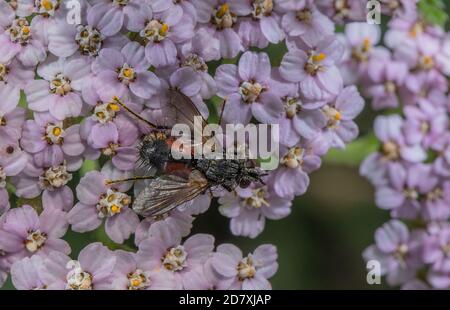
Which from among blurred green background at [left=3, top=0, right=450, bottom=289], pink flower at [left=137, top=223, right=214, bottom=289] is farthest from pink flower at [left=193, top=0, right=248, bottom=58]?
blurred green background at [left=3, top=0, right=450, bottom=289]

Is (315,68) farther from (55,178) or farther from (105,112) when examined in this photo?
(55,178)

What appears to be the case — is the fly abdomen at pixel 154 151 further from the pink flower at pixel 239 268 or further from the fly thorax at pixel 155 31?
the pink flower at pixel 239 268

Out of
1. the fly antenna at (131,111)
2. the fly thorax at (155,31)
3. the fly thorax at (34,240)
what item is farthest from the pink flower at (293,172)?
the fly thorax at (34,240)

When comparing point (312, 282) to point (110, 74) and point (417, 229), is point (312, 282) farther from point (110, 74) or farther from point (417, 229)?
point (110, 74)

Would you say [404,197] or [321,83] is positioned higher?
[321,83]

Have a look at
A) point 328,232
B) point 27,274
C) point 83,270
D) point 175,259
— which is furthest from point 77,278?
point 328,232

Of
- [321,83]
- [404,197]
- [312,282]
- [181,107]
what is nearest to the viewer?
[181,107]
